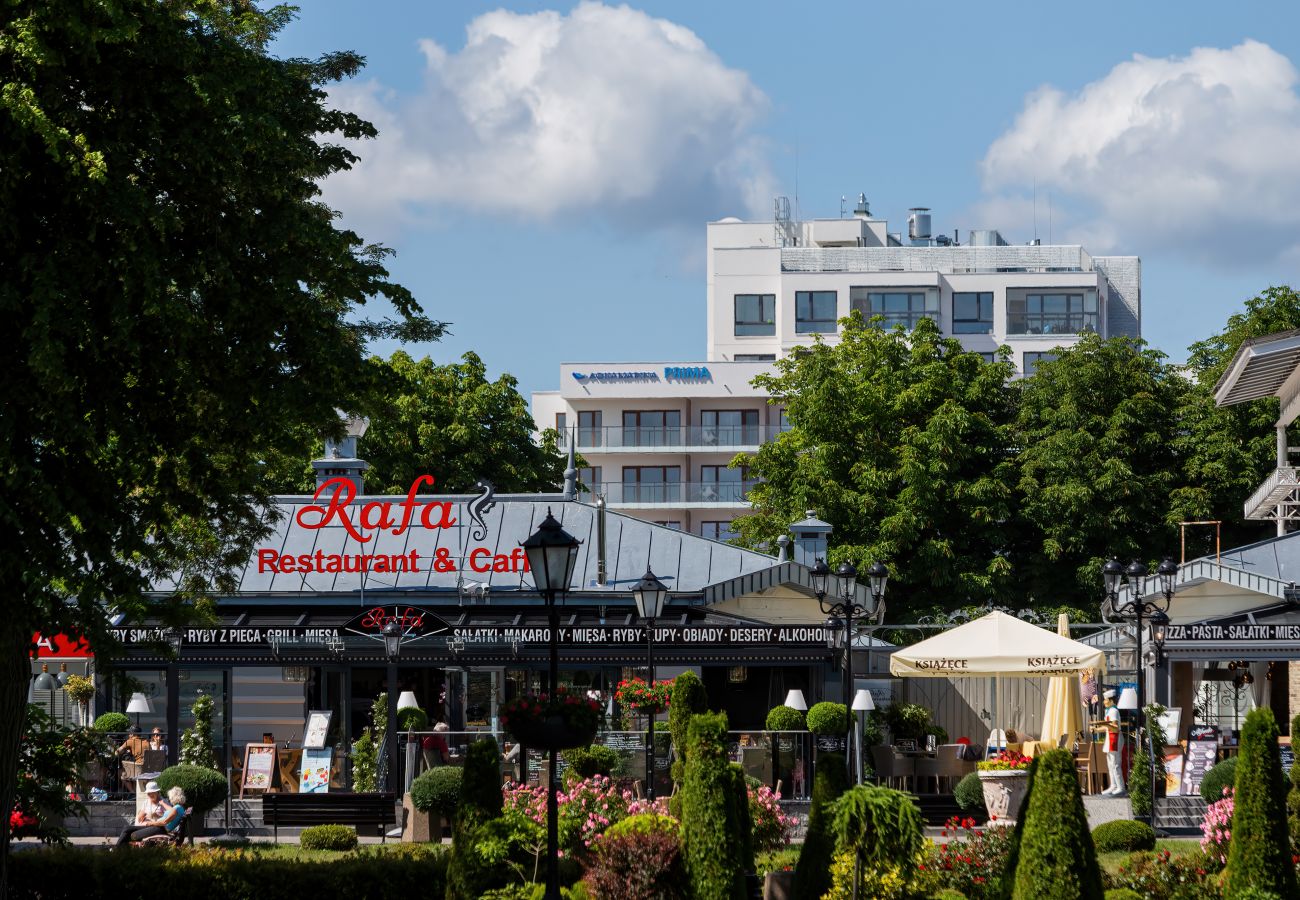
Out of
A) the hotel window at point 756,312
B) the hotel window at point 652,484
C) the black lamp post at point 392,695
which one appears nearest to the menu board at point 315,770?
the black lamp post at point 392,695

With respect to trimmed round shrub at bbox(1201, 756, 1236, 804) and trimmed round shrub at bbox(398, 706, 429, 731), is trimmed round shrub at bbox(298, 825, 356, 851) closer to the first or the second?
trimmed round shrub at bbox(398, 706, 429, 731)

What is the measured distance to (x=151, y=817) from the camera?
21859 mm

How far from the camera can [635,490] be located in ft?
227

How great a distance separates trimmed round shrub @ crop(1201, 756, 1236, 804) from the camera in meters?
22.2

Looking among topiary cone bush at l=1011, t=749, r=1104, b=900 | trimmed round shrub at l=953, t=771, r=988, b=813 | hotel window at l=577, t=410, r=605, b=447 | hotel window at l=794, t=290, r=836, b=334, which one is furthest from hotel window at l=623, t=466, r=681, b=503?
topiary cone bush at l=1011, t=749, r=1104, b=900

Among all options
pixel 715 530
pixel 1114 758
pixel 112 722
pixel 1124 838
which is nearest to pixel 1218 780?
pixel 1124 838

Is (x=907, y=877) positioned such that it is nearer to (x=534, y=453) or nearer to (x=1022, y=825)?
(x=1022, y=825)

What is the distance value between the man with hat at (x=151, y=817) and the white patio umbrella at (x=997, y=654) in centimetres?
991

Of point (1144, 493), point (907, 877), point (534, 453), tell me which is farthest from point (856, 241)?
point (907, 877)

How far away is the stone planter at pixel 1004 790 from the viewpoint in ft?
71.2

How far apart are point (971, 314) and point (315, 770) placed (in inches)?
1951

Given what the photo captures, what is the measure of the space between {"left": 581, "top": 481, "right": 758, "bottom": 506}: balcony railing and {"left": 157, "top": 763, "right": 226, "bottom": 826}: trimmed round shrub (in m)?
45.3

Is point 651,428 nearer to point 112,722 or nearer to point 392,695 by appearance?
point 112,722

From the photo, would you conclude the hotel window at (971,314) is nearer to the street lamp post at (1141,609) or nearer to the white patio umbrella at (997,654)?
the street lamp post at (1141,609)
